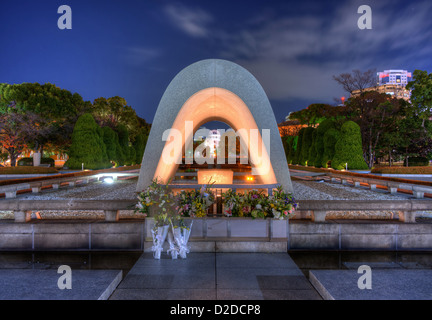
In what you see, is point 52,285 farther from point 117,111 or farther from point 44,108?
point 117,111

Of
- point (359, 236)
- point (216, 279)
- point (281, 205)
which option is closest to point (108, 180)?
point (281, 205)

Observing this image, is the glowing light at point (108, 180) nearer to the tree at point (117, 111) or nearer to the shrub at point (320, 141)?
the shrub at point (320, 141)

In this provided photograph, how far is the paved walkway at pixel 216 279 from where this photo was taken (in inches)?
142

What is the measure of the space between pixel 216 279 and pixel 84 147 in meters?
20.1

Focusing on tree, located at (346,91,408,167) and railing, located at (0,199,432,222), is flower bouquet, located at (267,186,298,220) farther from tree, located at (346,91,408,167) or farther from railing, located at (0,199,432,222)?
tree, located at (346,91,408,167)

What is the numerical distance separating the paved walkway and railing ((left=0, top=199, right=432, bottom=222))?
5.34 feet

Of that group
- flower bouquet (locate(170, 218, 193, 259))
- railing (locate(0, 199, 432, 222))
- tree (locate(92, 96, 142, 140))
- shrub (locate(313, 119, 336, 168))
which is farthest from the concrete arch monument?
tree (locate(92, 96, 142, 140))

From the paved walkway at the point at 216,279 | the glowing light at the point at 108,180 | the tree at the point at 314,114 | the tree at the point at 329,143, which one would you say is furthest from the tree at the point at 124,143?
the tree at the point at 314,114

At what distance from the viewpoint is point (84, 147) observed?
2091cm

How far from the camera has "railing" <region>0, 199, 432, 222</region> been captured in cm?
612

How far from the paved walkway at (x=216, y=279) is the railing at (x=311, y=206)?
1626 millimetres

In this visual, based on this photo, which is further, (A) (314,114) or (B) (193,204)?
(A) (314,114)

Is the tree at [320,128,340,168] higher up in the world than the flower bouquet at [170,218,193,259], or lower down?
higher up

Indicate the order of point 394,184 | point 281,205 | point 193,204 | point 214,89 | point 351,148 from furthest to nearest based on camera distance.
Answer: point 351,148 < point 394,184 < point 214,89 < point 193,204 < point 281,205
